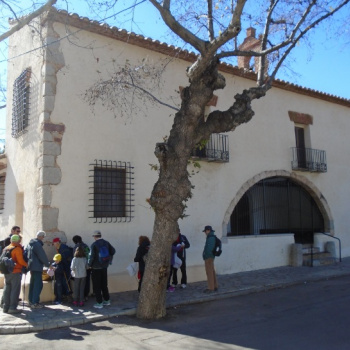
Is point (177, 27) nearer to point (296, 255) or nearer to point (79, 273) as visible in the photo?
point (79, 273)

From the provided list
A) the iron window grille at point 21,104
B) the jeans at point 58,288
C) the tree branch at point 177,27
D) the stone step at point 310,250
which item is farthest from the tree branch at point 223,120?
the stone step at point 310,250

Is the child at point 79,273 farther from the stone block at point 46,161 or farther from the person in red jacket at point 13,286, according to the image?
the stone block at point 46,161

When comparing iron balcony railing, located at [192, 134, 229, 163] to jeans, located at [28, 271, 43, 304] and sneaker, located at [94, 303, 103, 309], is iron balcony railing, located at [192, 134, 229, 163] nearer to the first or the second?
sneaker, located at [94, 303, 103, 309]

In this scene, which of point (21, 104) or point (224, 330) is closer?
point (224, 330)

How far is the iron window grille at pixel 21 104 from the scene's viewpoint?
9750mm

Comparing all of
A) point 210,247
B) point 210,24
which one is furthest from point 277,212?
point 210,24

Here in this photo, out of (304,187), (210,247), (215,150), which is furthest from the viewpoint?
(304,187)

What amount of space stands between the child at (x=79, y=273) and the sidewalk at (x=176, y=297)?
0.21 metres

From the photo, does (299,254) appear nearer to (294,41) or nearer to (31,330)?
(294,41)

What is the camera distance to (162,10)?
7.20 meters

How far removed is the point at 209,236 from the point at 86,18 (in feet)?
19.1

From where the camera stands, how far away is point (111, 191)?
9508mm

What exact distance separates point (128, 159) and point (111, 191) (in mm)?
900

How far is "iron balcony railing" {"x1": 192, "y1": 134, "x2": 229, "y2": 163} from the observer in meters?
11.1
